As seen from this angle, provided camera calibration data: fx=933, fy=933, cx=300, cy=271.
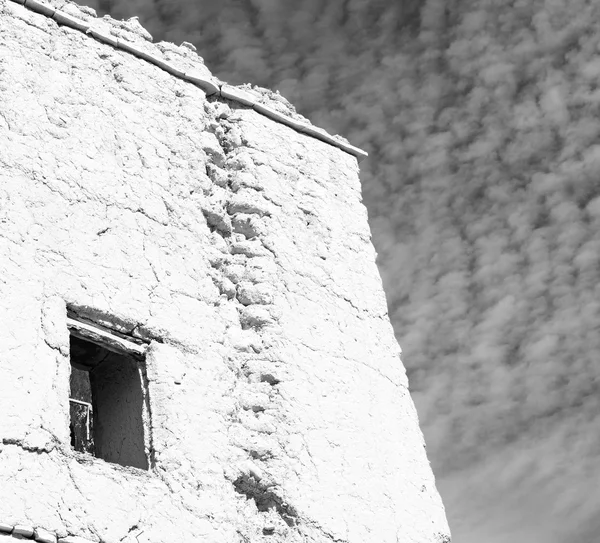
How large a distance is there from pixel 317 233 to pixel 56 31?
154 cm

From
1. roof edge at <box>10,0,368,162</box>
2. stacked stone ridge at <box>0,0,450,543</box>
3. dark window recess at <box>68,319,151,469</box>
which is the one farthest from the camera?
roof edge at <box>10,0,368,162</box>

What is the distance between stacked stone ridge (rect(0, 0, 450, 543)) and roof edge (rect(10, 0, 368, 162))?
0.05 feet

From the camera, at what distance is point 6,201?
11.4ft

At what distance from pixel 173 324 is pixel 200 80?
1.48m

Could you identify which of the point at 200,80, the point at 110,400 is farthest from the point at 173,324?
the point at 200,80

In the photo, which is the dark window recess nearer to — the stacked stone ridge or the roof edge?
the stacked stone ridge

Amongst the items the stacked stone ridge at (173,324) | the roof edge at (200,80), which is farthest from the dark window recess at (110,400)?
the roof edge at (200,80)

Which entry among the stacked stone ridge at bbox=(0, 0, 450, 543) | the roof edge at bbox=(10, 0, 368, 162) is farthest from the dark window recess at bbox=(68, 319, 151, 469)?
the roof edge at bbox=(10, 0, 368, 162)

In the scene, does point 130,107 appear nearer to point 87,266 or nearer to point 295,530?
point 87,266

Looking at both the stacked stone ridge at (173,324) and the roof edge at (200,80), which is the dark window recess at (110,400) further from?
the roof edge at (200,80)

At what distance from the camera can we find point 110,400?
3715 millimetres

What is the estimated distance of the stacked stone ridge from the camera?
3232mm

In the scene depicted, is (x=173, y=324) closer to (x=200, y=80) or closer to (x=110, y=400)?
(x=110, y=400)

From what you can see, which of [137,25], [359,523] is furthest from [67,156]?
[359,523]
